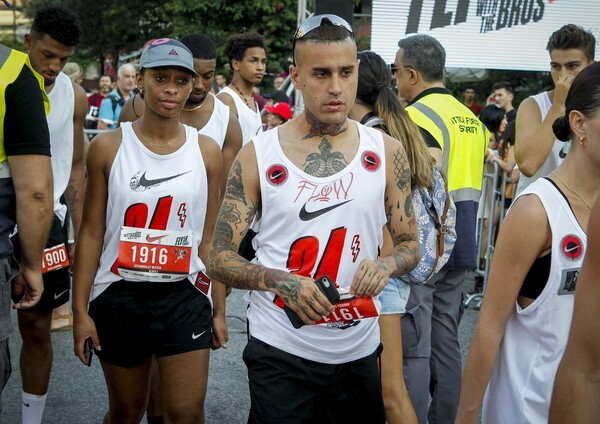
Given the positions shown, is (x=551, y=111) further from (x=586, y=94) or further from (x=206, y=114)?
(x=586, y=94)

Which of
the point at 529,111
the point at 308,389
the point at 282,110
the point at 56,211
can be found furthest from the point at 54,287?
the point at 282,110

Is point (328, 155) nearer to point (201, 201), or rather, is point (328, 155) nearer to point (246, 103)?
point (201, 201)

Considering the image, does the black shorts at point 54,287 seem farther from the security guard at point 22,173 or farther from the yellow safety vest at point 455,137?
the yellow safety vest at point 455,137

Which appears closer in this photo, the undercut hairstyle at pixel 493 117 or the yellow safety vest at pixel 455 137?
the yellow safety vest at pixel 455 137

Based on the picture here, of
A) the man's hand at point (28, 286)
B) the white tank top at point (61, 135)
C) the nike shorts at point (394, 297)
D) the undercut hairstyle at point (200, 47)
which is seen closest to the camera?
the man's hand at point (28, 286)

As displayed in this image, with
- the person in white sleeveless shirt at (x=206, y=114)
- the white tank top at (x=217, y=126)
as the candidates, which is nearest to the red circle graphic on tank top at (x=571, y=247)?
the person in white sleeveless shirt at (x=206, y=114)

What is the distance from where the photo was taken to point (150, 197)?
153 inches

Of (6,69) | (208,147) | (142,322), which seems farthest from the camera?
(208,147)

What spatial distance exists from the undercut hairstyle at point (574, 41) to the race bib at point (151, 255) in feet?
9.05

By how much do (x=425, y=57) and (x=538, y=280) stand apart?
243 centimetres

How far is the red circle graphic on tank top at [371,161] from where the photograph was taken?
3.16 meters

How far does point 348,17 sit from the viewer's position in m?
7.15

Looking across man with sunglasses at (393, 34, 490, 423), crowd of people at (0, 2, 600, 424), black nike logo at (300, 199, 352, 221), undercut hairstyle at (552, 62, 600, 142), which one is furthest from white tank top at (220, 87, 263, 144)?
undercut hairstyle at (552, 62, 600, 142)

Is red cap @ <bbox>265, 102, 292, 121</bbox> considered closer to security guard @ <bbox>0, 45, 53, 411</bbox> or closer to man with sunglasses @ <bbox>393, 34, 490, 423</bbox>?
man with sunglasses @ <bbox>393, 34, 490, 423</bbox>
